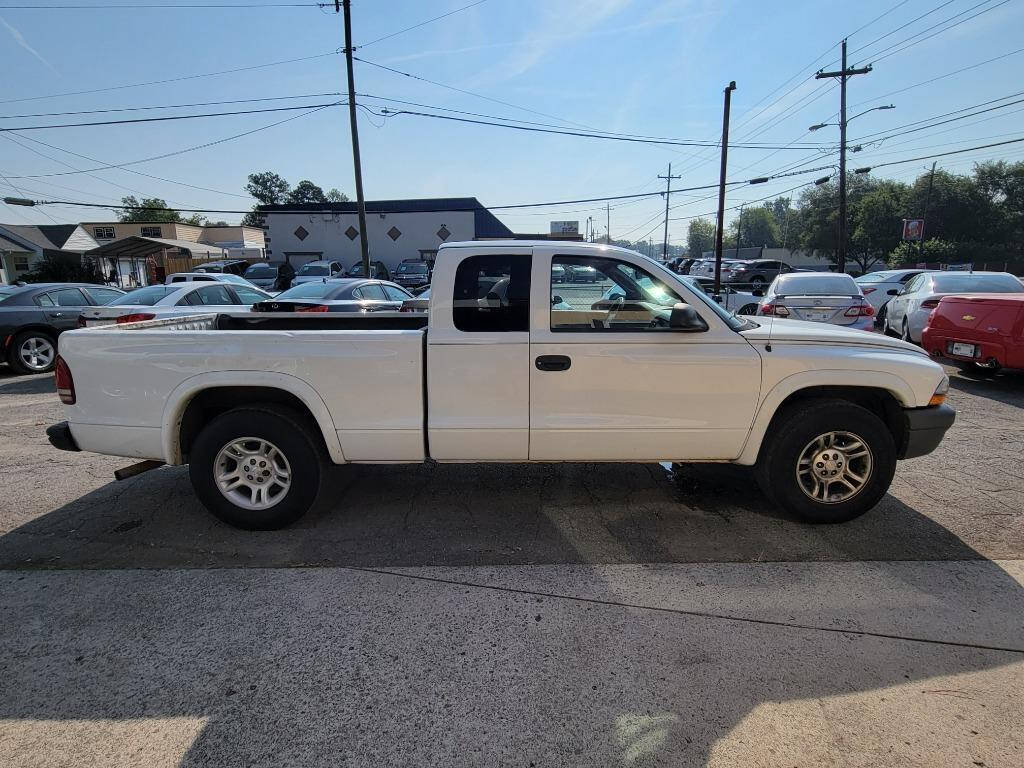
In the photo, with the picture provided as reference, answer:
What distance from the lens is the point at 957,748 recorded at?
2.10 m

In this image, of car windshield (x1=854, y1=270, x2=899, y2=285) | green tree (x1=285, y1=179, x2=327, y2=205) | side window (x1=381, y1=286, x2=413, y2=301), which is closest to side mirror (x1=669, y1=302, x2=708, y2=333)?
side window (x1=381, y1=286, x2=413, y2=301)

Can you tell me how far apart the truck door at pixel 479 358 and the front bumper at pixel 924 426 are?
2.61 meters

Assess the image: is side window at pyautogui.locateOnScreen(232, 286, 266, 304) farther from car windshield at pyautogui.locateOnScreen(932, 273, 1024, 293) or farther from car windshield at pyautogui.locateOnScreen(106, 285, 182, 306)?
car windshield at pyautogui.locateOnScreen(932, 273, 1024, 293)

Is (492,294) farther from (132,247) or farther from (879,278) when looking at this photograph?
(132,247)

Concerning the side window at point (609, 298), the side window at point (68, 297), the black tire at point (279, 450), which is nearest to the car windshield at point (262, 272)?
the side window at point (68, 297)

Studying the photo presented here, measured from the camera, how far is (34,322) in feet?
31.6

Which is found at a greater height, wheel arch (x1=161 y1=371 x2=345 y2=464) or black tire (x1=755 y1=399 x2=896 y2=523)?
wheel arch (x1=161 y1=371 x2=345 y2=464)

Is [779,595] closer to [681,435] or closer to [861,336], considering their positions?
[681,435]

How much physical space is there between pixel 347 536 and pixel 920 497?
14.3ft

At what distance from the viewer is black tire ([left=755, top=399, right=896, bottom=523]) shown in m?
3.72

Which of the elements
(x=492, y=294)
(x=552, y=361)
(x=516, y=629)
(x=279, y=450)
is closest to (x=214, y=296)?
(x=279, y=450)

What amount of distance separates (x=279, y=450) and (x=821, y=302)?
9.20 meters

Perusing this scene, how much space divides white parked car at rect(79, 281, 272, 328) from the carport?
2826 cm

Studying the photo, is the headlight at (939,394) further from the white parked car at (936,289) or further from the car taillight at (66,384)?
the white parked car at (936,289)
